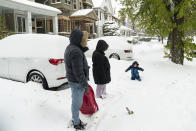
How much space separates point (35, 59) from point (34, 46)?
1.80 feet

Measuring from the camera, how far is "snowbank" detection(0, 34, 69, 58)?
552 cm

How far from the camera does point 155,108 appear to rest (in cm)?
454

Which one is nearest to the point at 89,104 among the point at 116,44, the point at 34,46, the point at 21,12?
the point at 34,46

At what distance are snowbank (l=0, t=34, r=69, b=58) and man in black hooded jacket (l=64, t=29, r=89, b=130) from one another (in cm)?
223

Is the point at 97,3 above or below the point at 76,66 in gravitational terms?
above

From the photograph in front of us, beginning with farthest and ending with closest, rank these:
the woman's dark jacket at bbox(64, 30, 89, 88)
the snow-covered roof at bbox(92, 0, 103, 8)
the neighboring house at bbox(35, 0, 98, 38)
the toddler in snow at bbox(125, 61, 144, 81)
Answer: the snow-covered roof at bbox(92, 0, 103, 8)
the neighboring house at bbox(35, 0, 98, 38)
the toddler in snow at bbox(125, 61, 144, 81)
the woman's dark jacket at bbox(64, 30, 89, 88)

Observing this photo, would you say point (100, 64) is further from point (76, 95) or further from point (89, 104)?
point (76, 95)

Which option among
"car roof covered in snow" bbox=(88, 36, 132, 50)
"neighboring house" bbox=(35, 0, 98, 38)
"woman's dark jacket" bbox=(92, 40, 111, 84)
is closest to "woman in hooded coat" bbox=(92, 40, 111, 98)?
"woman's dark jacket" bbox=(92, 40, 111, 84)

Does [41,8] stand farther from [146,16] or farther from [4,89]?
[4,89]

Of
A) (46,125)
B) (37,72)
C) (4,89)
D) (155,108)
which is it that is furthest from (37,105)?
(155,108)

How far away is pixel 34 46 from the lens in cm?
576

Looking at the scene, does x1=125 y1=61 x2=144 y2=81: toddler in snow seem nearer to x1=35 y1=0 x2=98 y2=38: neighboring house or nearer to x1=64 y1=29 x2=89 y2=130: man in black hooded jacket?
x1=64 y1=29 x2=89 y2=130: man in black hooded jacket

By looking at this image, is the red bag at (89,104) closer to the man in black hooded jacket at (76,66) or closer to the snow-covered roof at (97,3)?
the man in black hooded jacket at (76,66)

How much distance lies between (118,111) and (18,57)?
353cm
